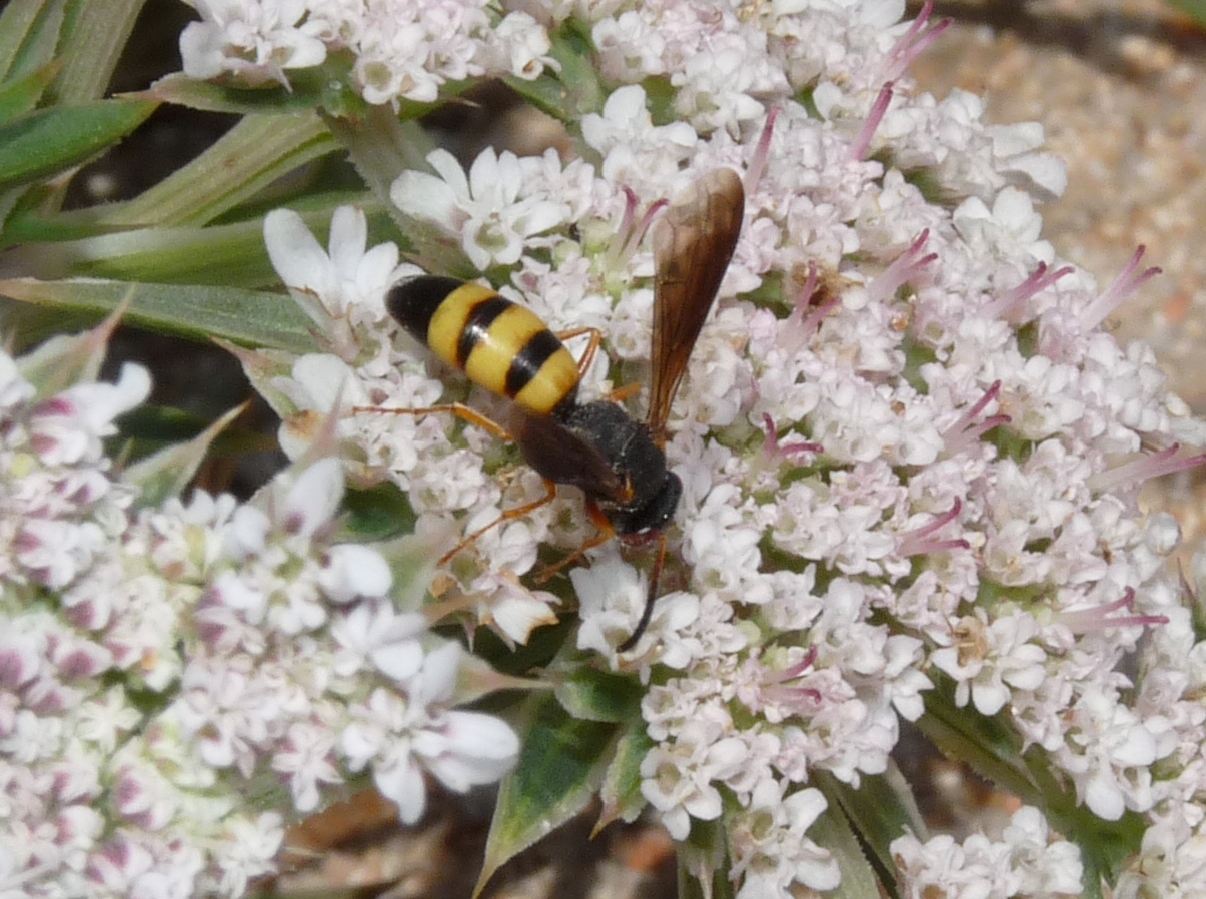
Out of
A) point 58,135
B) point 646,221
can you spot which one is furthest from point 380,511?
point 58,135

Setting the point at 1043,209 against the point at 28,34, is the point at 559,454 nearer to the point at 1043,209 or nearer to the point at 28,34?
the point at 28,34

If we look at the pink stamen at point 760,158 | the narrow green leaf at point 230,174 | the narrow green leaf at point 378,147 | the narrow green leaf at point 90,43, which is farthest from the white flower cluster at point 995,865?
the narrow green leaf at point 90,43

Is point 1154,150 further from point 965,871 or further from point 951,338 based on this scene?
point 965,871

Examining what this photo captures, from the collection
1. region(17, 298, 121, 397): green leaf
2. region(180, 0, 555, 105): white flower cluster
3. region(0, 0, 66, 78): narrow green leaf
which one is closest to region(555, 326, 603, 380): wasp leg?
region(180, 0, 555, 105): white flower cluster

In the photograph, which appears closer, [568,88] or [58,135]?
[58,135]

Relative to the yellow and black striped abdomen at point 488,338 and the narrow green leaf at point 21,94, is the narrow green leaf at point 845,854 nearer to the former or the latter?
the yellow and black striped abdomen at point 488,338
